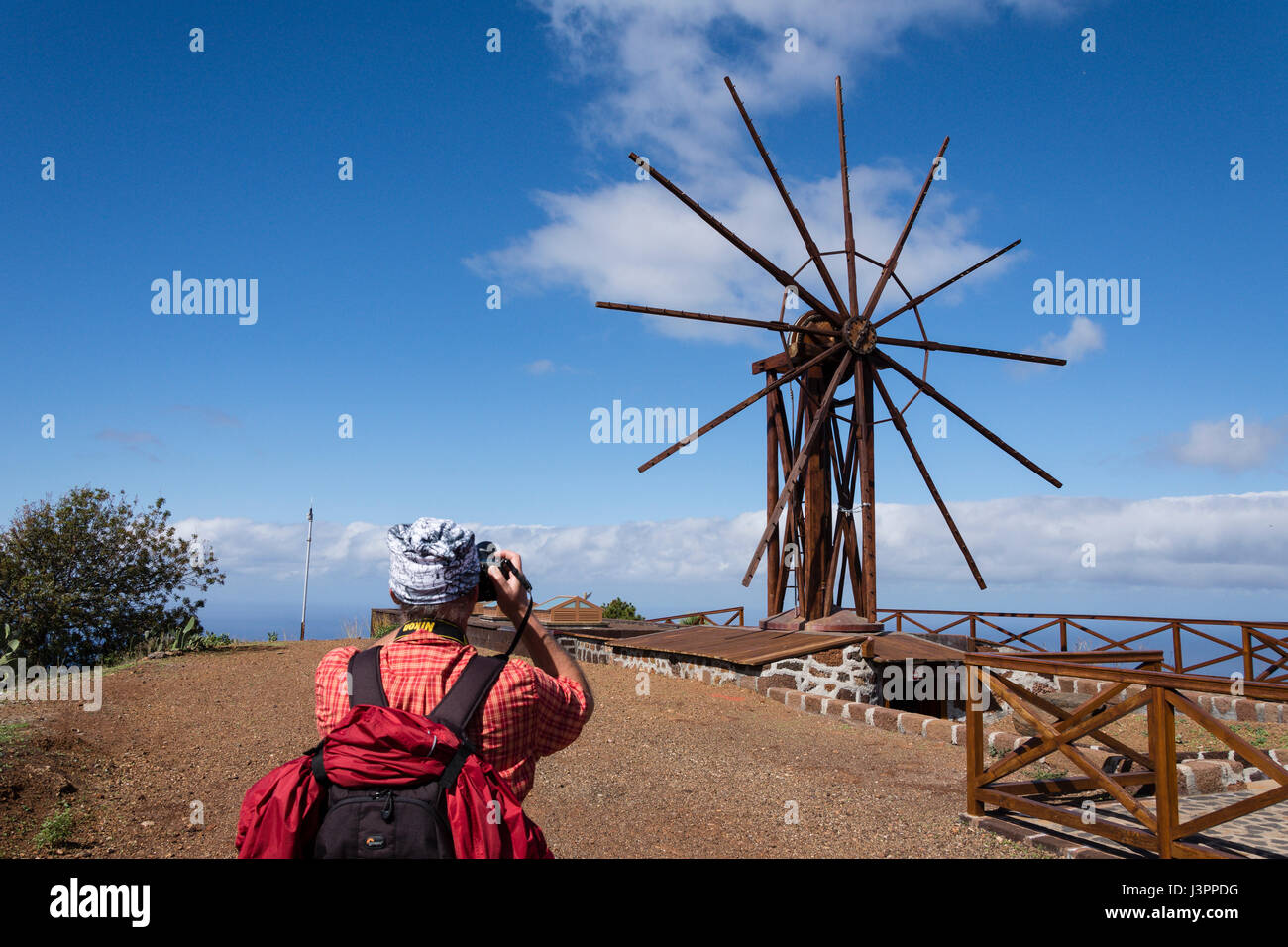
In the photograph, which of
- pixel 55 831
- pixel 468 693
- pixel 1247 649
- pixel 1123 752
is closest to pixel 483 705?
pixel 468 693

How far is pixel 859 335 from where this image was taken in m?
13.4

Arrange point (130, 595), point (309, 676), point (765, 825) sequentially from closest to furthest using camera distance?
1. point (765, 825)
2. point (309, 676)
3. point (130, 595)

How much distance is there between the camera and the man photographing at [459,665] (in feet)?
6.44

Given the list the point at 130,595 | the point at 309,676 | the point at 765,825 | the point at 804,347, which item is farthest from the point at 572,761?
the point at 130,595

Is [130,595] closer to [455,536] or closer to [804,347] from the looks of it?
[804,347]

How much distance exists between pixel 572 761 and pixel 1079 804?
13.4 ft

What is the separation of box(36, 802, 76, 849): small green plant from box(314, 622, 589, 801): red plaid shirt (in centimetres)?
446

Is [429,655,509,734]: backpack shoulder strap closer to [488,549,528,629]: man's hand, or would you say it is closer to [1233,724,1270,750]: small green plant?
[488,549,528,629]: man's hand

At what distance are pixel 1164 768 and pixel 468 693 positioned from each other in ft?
14.2

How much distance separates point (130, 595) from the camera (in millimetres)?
15188

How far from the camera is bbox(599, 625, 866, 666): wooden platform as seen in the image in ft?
37.3

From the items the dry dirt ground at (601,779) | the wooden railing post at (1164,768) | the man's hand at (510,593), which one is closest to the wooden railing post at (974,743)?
the dry dirt ground at (601,779)
